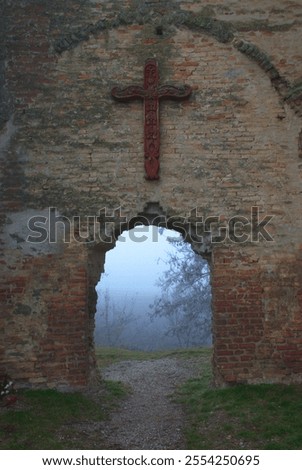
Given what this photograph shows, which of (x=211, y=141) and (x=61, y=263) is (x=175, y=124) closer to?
(x=211, y=141)

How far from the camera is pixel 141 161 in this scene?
287 inches

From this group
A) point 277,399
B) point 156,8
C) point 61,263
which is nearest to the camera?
point 277,399

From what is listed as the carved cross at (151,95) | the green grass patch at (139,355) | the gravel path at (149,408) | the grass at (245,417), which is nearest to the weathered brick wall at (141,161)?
the carved cross at (151,95)

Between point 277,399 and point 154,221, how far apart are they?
3.04m

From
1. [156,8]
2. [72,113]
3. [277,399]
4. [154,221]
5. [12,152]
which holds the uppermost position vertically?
[156,8]

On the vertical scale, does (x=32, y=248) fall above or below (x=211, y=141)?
Result: below

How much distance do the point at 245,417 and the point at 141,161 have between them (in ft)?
12.7

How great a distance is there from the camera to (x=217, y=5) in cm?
771

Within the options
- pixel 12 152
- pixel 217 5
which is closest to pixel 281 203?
pixel 217 5

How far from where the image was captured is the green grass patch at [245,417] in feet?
17.2

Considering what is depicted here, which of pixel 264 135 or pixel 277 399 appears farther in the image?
pixel 264 135

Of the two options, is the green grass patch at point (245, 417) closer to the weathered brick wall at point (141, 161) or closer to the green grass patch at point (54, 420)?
the weathered brick wall at point (141, 161)

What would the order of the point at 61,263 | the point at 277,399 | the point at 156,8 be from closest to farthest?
1. the point at 277,399
2. the point at 61,263
3. the point at 156,8

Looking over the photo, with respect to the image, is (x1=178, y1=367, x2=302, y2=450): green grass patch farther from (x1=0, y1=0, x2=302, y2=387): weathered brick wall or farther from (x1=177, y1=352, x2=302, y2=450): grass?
(x1=0, y1=0, x2=302, y2=387): weathered brick wall
